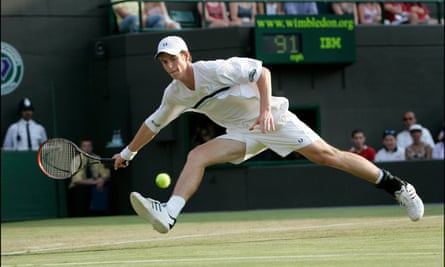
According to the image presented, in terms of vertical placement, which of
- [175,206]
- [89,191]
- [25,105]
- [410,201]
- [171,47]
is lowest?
[89,191]

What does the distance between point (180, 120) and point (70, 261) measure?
1004 cm

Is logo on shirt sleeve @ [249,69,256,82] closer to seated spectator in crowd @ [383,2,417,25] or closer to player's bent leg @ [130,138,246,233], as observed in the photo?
player's bent leg @ [130,138,246,233]

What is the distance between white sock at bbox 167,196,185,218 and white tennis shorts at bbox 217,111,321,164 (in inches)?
33.6

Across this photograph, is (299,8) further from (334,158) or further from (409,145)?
(334,158)

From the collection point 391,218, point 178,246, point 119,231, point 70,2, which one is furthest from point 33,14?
point 178,246

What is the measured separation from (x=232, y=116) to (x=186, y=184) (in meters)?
0.84

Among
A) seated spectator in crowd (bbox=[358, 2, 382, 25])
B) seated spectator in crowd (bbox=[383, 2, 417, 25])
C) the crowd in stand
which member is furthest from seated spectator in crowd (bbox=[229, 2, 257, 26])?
the crowd in stand

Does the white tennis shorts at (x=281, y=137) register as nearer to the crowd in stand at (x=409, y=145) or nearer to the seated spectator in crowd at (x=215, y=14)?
the crowd in stand at (x=409, y=145)

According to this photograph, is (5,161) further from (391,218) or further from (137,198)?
(137,198)

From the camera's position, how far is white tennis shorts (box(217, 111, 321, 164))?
9438mm

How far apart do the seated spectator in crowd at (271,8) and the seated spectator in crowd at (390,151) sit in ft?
9.99

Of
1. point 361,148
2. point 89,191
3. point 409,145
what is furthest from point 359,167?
point 89,191

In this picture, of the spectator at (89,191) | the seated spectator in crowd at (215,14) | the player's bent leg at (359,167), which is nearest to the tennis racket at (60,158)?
the player's bent leg at (359,167)

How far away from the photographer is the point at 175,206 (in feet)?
29.1
